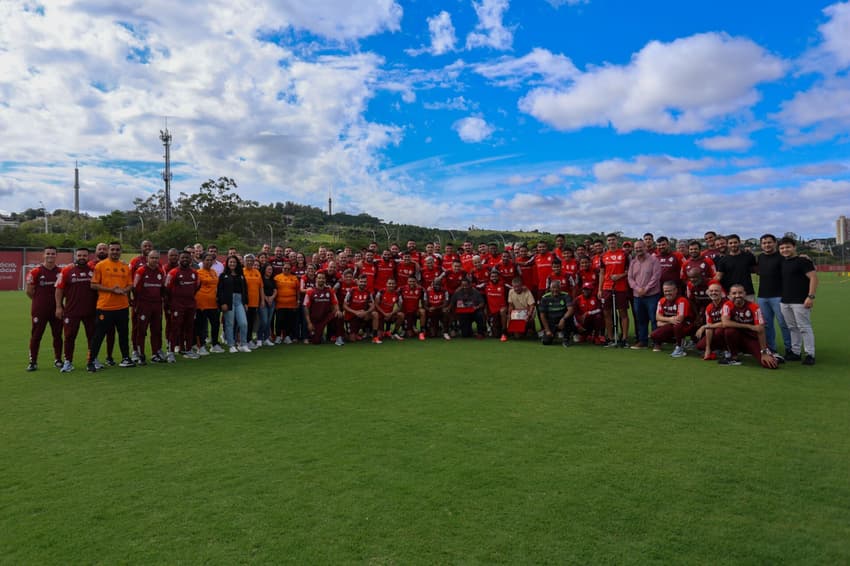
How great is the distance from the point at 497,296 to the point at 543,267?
106cm

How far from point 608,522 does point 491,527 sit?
2.10ft

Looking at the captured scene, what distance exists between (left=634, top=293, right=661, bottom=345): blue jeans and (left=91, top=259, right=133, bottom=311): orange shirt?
8066 mm

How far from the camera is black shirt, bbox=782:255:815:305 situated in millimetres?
7660

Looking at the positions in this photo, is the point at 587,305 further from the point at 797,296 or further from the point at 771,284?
the point at 797,296

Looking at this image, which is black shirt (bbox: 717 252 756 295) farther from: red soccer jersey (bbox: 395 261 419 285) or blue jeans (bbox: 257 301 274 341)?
blue jeans (bbox: 257 301 274 341)

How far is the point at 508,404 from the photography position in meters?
5.27

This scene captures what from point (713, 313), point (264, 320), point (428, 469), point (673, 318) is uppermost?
point (713, 313)

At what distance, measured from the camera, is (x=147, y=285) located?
7.87m

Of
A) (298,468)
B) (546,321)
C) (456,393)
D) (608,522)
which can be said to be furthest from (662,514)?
(546,321)

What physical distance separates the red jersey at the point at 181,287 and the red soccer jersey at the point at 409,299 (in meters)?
4.00

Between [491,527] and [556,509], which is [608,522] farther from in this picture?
[491,527]

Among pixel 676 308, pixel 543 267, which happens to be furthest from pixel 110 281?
pixel 676 308

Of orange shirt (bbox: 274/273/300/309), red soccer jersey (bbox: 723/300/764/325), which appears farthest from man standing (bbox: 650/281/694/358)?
orange shirt (bbox: 274/273/300/309)

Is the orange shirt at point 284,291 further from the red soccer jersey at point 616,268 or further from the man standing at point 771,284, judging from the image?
the man standing at point 771,284
